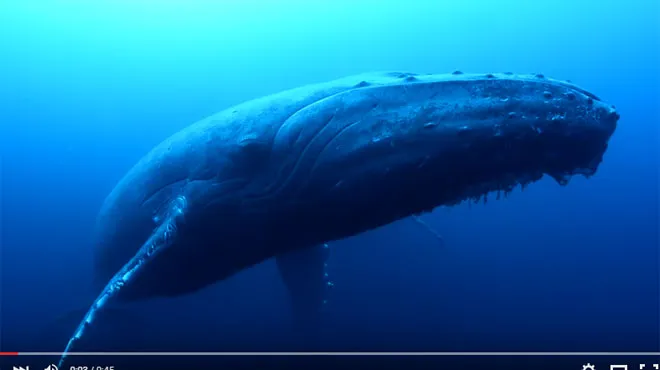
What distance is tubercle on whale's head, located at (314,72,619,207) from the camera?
11.8 ft

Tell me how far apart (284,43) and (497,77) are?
50229 mm

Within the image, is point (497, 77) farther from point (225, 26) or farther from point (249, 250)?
point (225, 26)

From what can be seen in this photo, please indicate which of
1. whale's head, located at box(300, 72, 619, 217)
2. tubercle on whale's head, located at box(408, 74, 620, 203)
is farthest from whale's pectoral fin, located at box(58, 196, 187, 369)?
tubercle on whale's head, located at box(408, 74, 620, 203)

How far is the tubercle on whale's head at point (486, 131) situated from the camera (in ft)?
11.8

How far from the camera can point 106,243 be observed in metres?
6.63

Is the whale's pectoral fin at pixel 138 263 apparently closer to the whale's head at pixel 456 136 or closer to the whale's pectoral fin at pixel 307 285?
the whale's head at pixel 456 136

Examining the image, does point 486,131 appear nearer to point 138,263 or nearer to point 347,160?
point 347,160

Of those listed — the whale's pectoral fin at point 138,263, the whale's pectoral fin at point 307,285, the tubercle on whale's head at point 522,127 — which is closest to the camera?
the tubercle on whale's head at point 522,127

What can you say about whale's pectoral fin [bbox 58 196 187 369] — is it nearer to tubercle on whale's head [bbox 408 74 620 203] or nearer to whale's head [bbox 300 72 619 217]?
whale's head [bbox 300 72 619 217]

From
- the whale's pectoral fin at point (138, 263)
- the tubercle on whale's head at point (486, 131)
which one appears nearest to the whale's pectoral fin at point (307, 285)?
the whale's pectoral fin at point (138, 263)

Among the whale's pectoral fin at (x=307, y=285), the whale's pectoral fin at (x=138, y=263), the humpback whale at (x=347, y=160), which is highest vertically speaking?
the humpback whale at (x=347, y=160)

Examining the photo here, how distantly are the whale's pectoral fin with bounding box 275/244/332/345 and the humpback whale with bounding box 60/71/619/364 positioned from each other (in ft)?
11.4

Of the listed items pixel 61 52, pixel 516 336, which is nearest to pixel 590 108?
pixel 516 336

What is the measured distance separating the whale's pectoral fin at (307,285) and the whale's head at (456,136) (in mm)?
4678
